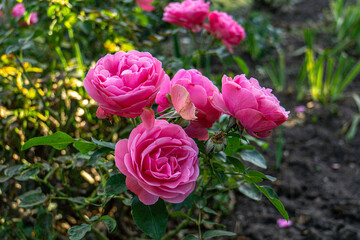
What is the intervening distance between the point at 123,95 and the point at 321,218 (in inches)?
49.0

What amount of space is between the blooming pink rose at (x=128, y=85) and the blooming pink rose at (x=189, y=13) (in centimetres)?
54

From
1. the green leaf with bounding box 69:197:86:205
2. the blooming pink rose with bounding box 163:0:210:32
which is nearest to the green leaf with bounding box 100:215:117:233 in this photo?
the green leaf with bounding box 69:197:86:205

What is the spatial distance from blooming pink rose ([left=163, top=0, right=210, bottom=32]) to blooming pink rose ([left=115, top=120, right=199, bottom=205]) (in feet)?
1.97

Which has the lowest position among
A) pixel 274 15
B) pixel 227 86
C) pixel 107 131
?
pixel 274 15

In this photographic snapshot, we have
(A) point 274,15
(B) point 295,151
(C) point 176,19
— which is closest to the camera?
(C) point 176,19

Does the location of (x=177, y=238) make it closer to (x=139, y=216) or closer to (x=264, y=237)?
(x=264, y=237)

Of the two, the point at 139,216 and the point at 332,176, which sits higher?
the point at 139,216

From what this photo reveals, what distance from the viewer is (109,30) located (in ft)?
4.25

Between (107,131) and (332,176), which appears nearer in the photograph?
(107,131)

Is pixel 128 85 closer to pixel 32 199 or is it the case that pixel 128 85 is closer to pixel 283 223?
pixel 32 199

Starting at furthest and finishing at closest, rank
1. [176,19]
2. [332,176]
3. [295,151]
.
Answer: [295,151], [332,176], [176,19]

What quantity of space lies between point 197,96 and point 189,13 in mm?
567

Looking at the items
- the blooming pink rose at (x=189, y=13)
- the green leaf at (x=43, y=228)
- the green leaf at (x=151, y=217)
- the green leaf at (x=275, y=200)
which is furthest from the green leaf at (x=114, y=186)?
the blooming pink rose at (x=189, y=13)

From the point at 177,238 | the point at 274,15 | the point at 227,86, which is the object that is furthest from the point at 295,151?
the point at 274,15
